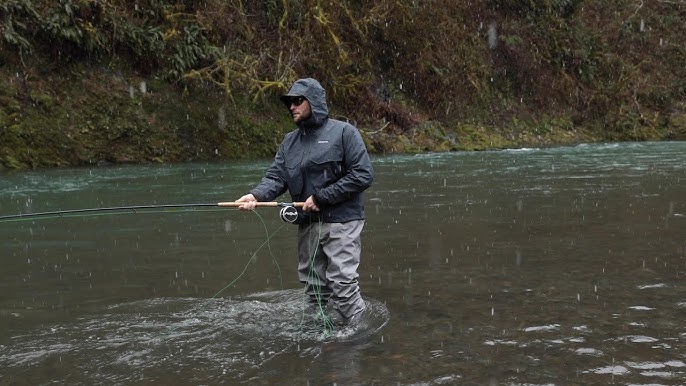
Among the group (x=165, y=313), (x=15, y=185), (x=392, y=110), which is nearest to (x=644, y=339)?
(x=165, y=313)

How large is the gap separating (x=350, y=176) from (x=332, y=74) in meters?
18.6

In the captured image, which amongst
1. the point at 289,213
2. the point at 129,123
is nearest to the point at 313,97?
the point at 289,213

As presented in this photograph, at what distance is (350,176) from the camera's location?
525cm

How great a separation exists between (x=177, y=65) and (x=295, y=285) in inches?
597

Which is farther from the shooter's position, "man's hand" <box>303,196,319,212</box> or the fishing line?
the fishing line

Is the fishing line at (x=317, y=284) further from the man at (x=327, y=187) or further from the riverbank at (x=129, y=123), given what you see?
the riverbank at (x=129, y=123)

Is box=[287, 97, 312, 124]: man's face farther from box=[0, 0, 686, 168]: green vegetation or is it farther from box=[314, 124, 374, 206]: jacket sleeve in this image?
box=[0, 0, 686, 168]: green vegetation

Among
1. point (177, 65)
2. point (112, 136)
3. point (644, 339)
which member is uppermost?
point (177, 65)

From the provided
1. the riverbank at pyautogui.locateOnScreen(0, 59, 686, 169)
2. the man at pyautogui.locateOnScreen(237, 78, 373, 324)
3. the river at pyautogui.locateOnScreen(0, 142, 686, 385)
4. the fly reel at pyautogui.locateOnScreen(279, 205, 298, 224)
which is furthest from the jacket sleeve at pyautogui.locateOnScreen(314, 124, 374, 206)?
the riverbank at pyautogui.locateOnScreen(0, 59, 686, 169)

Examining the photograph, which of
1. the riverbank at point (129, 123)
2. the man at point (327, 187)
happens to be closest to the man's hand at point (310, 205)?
the man at point (327, 187)

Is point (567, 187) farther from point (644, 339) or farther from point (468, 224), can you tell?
point (644, 339)

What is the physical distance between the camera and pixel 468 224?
9.90 meters

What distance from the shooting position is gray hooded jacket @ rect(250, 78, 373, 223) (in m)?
5.25

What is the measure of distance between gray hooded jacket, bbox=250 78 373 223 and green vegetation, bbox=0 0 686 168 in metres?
13.7
